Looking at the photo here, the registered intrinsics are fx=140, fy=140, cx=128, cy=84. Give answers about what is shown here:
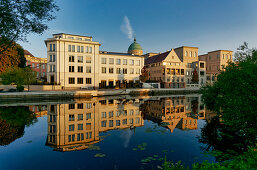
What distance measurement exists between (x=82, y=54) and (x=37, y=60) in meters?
46.4

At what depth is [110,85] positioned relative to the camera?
51125 mm

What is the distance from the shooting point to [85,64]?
160ft

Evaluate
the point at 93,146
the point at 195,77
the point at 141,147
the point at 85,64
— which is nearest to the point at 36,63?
the point at 85,64

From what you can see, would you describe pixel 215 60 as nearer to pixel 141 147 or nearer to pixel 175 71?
pixel 175 71

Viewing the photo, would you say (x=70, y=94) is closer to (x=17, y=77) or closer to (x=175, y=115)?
(x=17, y=77)

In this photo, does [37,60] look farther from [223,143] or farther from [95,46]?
[223,143]

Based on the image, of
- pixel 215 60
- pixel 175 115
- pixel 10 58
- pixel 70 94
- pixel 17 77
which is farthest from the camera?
pixel 215 60

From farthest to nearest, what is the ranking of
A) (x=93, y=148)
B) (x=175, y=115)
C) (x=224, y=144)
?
(x=175, y=115) → (x=224, y=144) → (x=93, y=148)

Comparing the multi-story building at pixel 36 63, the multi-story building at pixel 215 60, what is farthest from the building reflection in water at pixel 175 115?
the multi-story building at pixel 36 63

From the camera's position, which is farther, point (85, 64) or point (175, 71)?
point (175, 71)

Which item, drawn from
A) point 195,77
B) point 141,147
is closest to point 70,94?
point 141,147

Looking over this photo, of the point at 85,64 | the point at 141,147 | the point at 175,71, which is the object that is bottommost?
the point at 141,147

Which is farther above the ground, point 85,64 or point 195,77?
point 85,64

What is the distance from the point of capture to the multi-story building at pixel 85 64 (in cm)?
4488
